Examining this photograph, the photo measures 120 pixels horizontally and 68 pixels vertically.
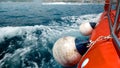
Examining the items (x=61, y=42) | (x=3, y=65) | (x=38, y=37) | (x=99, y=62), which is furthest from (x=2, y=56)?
(x=99, y=62)

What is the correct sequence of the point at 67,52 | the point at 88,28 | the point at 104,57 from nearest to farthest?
the point at 104,57
the point at 67,52
the point at 88,28

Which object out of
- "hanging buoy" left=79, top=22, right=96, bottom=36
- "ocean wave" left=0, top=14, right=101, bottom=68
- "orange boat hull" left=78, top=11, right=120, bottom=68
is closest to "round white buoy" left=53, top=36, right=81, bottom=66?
"orange boat hull" left=78, top=11, right=120, bottom=68

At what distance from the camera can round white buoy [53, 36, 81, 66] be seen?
2283 millimetres

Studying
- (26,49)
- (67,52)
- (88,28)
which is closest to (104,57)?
(67,52)

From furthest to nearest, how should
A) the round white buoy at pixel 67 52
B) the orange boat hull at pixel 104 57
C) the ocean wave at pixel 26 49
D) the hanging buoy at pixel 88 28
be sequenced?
the hanging buoy at pixel 88 28 → the ocean wave at pixel 26 49 → the round white buoy at pixel 67 52 → the orange boat hull at pixel 104 57

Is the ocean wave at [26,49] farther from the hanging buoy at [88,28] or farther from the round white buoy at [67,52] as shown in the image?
the round white buoy at [67,52]

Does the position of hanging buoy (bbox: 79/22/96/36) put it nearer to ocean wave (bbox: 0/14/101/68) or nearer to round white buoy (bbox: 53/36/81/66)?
ocean wave (bbox: 0/14/101/68)

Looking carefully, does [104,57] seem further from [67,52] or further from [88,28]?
[88,28]

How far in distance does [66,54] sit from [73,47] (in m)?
0.11

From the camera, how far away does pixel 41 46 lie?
5.33 meters

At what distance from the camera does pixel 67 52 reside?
7.45 feet

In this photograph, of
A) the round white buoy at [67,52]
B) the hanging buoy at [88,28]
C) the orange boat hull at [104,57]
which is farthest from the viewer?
the hanging buoy at [88,28]

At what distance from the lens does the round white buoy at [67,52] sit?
2283mm

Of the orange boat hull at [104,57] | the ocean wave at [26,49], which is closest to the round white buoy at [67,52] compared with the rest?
the orange boat hull at [104,57]
